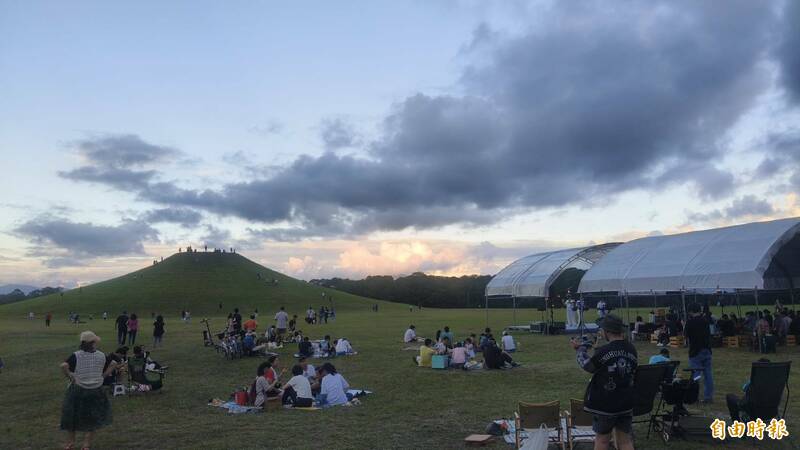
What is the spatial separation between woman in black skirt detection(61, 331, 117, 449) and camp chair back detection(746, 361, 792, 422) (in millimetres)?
10199

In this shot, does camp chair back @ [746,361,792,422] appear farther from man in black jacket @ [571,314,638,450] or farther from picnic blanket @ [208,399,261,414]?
picnic blanket @ [208,399,261,414]

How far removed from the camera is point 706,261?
2339cm

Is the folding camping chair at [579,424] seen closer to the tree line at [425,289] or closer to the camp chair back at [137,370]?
the camp chair back at [137,370]

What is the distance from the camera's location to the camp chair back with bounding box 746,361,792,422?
27.5 ft

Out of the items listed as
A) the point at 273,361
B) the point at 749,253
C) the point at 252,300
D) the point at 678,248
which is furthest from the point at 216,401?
the point at 252,300

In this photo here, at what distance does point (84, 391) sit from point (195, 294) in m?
92.5

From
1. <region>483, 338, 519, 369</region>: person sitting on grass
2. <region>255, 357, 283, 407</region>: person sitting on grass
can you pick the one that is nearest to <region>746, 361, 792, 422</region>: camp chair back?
<region>255, 357, 283, 407</region>: person sitting on grass

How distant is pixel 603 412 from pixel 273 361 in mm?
9423

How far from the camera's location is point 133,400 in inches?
553

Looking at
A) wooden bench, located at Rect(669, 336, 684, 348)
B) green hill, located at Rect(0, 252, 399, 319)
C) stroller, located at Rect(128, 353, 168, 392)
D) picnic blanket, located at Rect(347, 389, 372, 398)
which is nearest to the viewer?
picnic blanket, located at Rect(347, 389, 372, 398)

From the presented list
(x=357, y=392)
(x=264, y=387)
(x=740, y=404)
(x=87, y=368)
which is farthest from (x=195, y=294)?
(x=740, y=404)

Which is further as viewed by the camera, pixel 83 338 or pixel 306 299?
pixel 306 299

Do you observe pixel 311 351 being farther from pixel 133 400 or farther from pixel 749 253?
pixel 749 253

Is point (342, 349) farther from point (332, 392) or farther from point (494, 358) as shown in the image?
point (332, 392)
